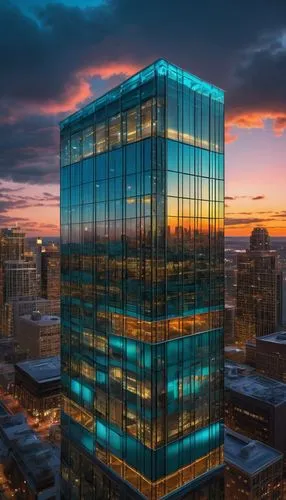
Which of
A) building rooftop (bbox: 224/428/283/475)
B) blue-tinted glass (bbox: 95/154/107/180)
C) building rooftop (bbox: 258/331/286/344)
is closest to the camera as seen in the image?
blue-tinted glass (bbox: 95/154/107/180)

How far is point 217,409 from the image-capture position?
50.3 m

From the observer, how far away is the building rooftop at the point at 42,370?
490ft

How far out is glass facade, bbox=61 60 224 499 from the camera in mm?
42969

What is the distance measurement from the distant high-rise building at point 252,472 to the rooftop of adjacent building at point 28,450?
41.3 m

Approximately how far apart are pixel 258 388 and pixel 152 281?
362ft

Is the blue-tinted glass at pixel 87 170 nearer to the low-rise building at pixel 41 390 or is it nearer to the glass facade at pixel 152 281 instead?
the glass facade at pixel 152 281

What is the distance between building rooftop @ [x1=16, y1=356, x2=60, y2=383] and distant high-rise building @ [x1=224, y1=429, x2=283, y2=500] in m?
80.4

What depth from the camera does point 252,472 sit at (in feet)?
283

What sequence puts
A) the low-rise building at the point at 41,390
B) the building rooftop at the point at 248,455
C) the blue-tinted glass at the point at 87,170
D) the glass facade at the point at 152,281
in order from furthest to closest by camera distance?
the low-rise building at the point at 41,390 → the building rooftop at the point at 248,455 → the blue-tinted glass at the point at 87,170 → the glass facade at the point at 152,281

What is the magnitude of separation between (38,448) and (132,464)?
58.6 meters

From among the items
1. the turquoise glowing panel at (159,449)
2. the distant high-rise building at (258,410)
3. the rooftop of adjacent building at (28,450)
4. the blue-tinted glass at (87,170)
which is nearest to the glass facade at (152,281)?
the turquoise glowing panel at (159,449)

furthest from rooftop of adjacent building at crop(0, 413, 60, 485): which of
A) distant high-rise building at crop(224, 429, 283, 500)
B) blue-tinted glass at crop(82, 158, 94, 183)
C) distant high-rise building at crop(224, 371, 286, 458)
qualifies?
blue-tinted glass at crop(82, 158, 94, 183)

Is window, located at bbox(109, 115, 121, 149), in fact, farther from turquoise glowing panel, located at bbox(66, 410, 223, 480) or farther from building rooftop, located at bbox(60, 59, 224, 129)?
turquoise glowing panel, located at bbox(66, 410, 223, 480)

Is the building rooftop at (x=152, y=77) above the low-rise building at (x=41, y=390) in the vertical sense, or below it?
above
